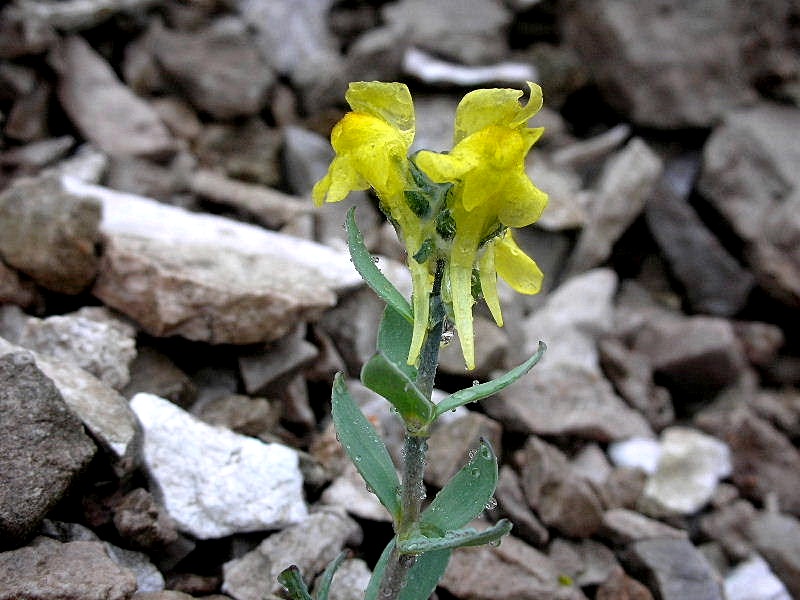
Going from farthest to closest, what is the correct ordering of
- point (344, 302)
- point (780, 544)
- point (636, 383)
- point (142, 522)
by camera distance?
point (636, 383) → point (344, 302) → point (780, 544) → point (142, 522)

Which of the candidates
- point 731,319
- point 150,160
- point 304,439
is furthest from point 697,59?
point 304,439

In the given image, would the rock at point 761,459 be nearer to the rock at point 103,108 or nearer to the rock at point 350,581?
the rock at point 350,581

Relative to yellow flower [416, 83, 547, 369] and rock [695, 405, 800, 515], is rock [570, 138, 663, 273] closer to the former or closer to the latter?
rock [695, 405, 800, 515]

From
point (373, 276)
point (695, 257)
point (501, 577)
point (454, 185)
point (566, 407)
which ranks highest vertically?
point (454, 185)

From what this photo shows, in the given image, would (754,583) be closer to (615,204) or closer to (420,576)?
(420,576)

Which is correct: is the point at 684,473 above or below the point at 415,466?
below

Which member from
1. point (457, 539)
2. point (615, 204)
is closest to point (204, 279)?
point (457, 539)

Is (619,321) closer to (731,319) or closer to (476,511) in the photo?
(731,319)

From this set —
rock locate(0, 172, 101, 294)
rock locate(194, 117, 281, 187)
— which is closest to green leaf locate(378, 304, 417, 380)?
rock locate(0, 172, 101, 294)
